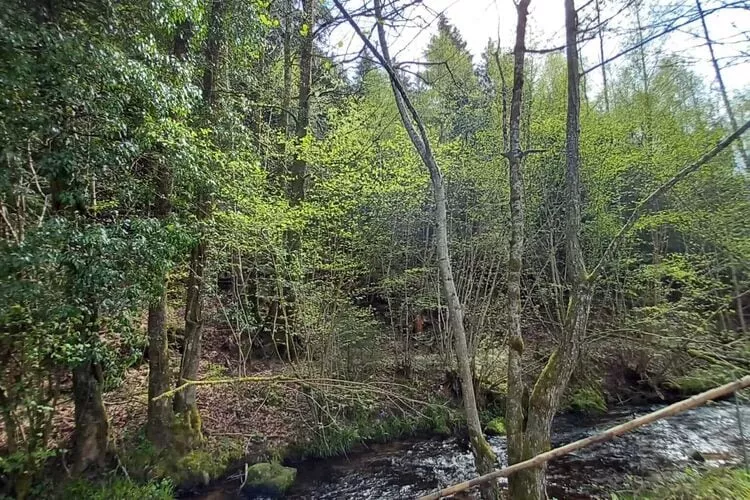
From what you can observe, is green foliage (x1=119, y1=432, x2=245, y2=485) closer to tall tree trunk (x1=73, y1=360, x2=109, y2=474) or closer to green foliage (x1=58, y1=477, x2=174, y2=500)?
green foliage (x1=58, y1=477, x2=174, y2=500)

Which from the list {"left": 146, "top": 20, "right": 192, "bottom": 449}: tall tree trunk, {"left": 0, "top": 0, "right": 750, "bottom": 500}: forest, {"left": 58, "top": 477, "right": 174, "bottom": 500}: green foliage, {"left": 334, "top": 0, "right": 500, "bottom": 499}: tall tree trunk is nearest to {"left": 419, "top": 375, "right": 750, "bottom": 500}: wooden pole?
{"left": 0, "top": 0, "right": 750, "bottom": 500}: forest

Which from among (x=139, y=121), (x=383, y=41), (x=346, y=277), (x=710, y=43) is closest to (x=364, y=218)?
(x=346, y=277)

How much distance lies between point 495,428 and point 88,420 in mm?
7111

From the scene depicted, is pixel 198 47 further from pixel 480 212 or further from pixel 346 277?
pixel 480 212

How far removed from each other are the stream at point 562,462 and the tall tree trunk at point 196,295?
3.97 ft

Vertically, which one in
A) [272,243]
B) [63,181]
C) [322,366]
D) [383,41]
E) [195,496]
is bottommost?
[195,496]

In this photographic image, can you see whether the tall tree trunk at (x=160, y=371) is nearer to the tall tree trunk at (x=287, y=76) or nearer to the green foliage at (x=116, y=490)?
the green foliage at (x=116, y=490)

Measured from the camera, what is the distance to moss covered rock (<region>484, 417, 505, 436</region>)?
27.0 feet

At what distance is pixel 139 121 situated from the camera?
4672 mm

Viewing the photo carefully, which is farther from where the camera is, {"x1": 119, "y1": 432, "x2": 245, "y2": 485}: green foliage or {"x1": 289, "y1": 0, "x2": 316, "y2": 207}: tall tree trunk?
{"x1": 289, "y1": 0, "x2": 316, "y2": 207}: tall tree trunk

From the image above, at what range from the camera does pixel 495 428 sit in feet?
27.1

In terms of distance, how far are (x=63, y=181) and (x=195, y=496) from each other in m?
4.63

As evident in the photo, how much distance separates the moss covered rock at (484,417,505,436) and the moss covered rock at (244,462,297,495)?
4.16 metres

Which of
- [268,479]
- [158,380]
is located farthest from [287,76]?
[268,479]
